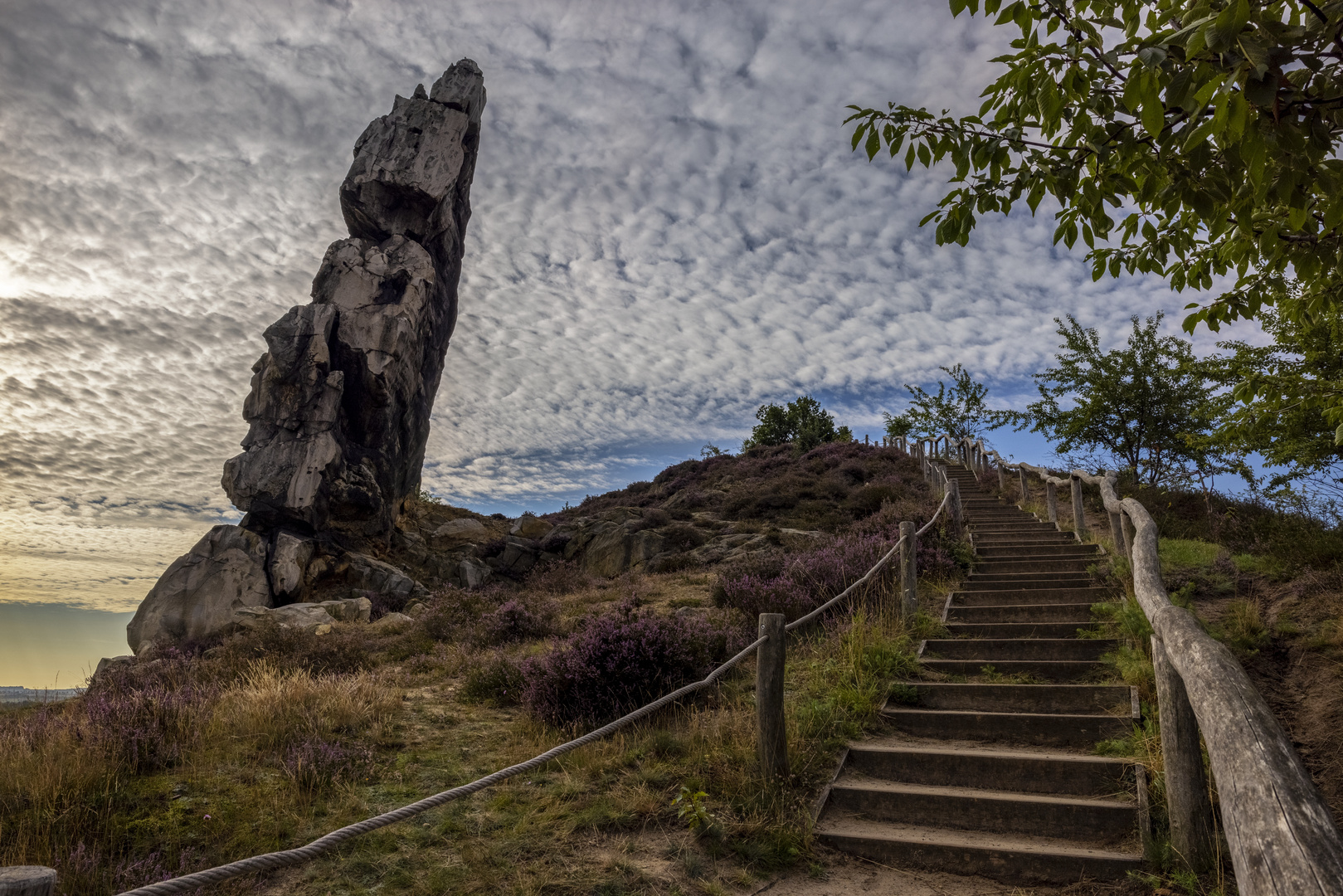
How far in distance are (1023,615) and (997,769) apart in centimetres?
395

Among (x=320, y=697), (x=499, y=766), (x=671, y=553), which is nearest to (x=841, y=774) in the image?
(x=499, y=766)

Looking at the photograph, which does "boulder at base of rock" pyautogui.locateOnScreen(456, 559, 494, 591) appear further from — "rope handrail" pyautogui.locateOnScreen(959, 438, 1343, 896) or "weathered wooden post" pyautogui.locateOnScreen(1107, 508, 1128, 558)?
"rope handrail" pyautogui.locateOnScreen(959, 438, 1343, 896)

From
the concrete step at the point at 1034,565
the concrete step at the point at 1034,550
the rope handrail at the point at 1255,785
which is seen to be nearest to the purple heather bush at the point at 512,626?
the concrete step at the point at 1034,565

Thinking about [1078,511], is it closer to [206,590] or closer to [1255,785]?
[1255,785]

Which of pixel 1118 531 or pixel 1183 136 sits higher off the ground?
pixel 1183 136

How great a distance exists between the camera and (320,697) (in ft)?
21.7

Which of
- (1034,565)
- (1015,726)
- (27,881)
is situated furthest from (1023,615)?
(27,881)

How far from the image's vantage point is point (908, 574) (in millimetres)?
8828

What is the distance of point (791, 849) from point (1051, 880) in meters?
1.56

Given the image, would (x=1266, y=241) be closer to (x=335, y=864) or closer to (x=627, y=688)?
(x=627, y=688)

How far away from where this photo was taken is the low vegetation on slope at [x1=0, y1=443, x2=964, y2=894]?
4066mm

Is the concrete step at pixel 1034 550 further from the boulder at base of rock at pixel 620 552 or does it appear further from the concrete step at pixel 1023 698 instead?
the boulder at base of rock at pixel 620 552

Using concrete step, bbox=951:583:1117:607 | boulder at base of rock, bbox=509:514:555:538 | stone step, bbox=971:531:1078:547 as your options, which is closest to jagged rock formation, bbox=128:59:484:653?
boulder at base of rock, bbox=509:514:555:538

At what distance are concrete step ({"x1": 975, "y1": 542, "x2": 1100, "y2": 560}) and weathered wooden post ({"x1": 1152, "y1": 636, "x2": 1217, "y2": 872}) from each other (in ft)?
25.8
